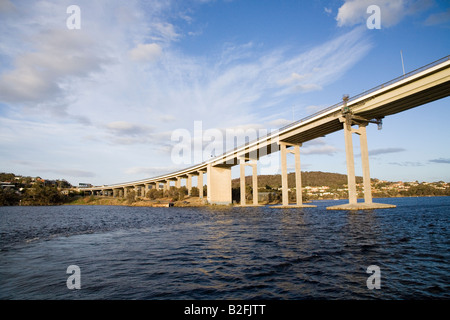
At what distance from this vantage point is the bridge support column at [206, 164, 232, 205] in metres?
100

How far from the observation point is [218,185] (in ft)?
339

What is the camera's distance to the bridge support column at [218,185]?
100438mm

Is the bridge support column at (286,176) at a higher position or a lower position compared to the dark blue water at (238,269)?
higher

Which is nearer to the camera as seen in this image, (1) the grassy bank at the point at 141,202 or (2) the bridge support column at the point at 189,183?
(1) the grassy bank at the point at 141,202

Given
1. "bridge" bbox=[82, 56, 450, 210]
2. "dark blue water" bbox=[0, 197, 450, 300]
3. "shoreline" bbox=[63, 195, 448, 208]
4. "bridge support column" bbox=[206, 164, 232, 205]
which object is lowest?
"shoreline" bbox=[63, 195, 448, 208]

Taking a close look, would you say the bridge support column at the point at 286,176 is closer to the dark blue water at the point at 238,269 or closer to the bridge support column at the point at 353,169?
the bridge support column at the point at 353,169

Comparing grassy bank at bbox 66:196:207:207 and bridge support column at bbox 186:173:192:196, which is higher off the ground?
bridge support column at bbox 186:173:192:196
